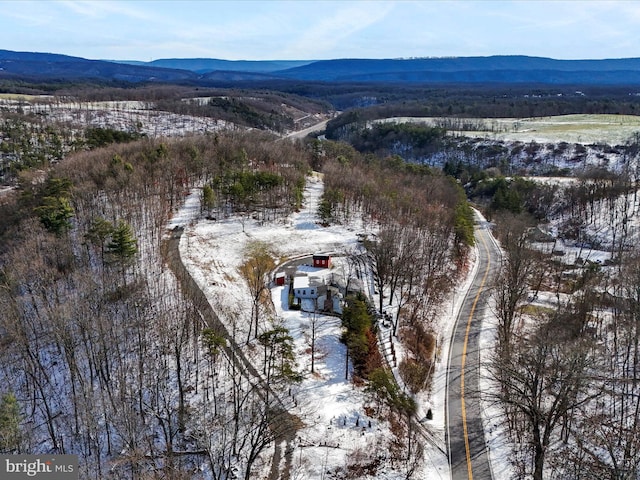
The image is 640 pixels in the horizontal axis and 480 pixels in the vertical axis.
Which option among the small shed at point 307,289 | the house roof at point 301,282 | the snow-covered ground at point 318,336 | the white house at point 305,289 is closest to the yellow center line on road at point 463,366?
the snow-covered ground at point 318,336

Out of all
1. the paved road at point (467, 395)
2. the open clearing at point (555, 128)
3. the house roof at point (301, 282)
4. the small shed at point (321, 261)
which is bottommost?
the paved road at point (467, 395)

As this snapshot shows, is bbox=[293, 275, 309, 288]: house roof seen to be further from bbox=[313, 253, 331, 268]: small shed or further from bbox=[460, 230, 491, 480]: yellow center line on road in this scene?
bbox=[460, 230, 491, 480]: yellow center line on road

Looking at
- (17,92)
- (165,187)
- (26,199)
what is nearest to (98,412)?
(26,199)

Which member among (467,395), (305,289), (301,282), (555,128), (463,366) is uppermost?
(555,128)

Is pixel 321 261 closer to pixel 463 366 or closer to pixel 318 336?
pixel 318 336

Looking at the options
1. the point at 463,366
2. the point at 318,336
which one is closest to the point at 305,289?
the point at 318,336

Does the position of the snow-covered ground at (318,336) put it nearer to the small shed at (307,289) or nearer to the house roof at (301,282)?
the small shed at (307,289)

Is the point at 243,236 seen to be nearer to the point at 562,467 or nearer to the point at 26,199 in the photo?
the point at 26,199
